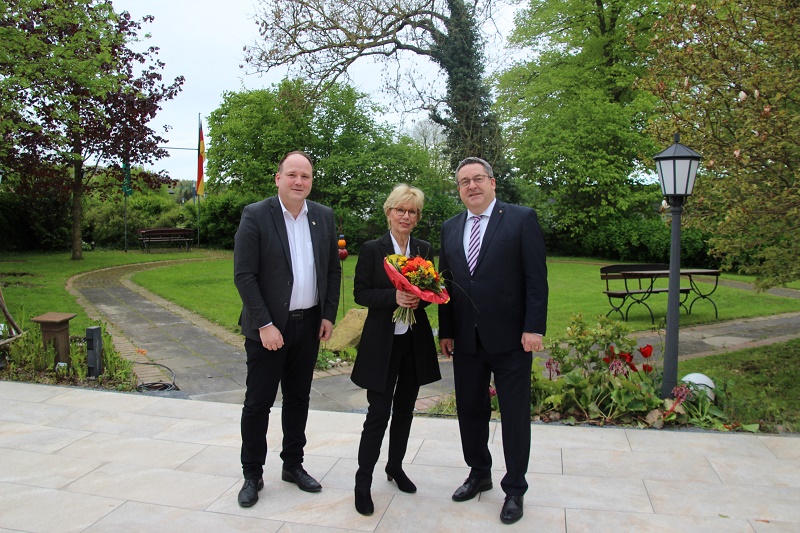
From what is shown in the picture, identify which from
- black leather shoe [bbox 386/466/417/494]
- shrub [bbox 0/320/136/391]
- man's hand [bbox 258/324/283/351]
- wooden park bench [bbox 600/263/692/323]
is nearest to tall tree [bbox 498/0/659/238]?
wooden park bench [bbox 600/263/692/323]

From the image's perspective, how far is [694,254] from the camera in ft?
60.5

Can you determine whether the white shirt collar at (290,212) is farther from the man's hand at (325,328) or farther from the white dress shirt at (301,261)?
the man's hand at (325,328)

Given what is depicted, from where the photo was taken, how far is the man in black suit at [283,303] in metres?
3.24

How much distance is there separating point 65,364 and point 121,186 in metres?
14.1

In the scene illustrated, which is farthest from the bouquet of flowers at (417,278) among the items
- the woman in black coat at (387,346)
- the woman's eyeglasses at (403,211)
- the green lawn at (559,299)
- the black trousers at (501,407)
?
the green lawn at (559,299)

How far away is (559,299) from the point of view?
39.8 feet

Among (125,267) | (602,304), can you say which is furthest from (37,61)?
(602,304)

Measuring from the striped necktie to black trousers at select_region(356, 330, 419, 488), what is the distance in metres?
0.49

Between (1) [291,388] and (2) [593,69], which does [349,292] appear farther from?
(2) [593,69]

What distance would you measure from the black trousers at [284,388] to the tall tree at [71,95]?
9.19m

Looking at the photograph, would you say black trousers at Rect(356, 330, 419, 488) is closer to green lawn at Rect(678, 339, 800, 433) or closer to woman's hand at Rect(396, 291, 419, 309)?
woman's hand at Rect(396, 291, 419, 309)

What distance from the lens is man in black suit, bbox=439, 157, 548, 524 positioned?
10.1 feet

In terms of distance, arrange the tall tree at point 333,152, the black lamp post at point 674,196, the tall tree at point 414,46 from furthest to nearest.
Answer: the tall tree at point 333,152 < the tall tree at point 414,46 < the black lamp post at point 674,196

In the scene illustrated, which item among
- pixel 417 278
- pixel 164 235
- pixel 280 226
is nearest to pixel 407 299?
pixel 417 278
